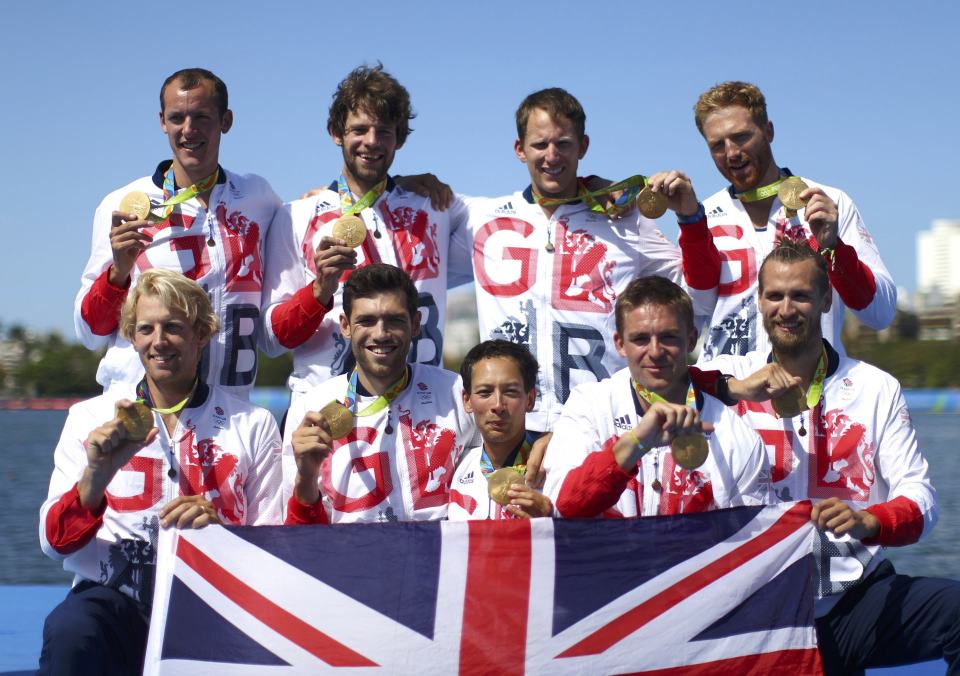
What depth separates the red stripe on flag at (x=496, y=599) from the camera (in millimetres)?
3928

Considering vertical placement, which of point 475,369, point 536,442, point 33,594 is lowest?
point 33,594

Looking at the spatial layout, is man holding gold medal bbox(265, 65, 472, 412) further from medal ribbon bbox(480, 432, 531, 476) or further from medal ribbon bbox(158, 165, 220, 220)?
medal ribbon bbox(480, 432, 531, 476)

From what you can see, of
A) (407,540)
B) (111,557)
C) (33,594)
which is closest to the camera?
(407,540)

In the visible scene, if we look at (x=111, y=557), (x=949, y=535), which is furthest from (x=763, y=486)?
(x=949, y=535)

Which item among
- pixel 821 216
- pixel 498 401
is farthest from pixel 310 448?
pixel 821 216

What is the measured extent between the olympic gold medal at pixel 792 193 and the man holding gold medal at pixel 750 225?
210mm

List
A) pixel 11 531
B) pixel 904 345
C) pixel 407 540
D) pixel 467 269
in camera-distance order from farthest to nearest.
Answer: pixel 904 345, pixel 11 531, pixel 467 269, pixel 407 540

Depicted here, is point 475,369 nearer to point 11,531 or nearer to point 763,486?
point 763,486

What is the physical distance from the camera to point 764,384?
410 cm

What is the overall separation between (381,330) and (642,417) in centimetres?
114

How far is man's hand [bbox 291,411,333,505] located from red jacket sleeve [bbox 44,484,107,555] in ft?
2.45

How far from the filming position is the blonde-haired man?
4.18m

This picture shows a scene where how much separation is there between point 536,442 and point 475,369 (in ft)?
1.28

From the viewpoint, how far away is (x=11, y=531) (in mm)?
19141
